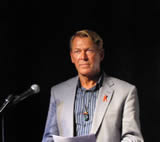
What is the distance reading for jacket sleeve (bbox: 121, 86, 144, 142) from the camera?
7.78 ft

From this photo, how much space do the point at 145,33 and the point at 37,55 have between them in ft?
4.21

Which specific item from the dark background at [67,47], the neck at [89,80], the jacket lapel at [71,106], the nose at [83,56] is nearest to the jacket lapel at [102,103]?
the neck at [89,80]

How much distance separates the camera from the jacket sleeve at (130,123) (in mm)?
2371

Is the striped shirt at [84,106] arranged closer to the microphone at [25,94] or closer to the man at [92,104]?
the man at [92,104]

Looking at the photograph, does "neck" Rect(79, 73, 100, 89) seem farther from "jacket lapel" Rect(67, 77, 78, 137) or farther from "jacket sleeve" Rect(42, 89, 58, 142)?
"jacket sleeve" Rect(42, 89, 58, 142)

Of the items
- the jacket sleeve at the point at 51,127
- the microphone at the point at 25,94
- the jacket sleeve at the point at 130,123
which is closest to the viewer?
the microphone at the point at 25,94

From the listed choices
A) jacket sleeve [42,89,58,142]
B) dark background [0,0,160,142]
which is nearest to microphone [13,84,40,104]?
jacket sleeve [42,89,58,142]

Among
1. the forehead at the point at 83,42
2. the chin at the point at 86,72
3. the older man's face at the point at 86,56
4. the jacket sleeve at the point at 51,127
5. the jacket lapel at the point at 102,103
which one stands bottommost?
the jacket sleeve at the point at 51,127

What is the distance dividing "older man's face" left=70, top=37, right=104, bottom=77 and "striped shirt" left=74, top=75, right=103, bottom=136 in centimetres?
17

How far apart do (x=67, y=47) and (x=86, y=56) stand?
0.76 metres

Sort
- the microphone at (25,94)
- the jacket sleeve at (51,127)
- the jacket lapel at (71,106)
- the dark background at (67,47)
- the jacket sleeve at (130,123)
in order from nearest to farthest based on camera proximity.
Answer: the microphone at (25,94)
the jacket sleeve at (130,123)
the jacket lapel at (71,106)
the jacket sleeve at (51,127)
the dark background at (67,47)

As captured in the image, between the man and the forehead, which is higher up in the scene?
the forehead

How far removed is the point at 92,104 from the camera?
257 centimetres

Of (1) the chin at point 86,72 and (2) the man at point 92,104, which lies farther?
(1) the chin at point 86,72
